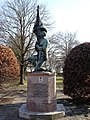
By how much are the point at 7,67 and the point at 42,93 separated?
4.20 meters

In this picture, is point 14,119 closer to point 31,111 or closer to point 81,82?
point 31,111

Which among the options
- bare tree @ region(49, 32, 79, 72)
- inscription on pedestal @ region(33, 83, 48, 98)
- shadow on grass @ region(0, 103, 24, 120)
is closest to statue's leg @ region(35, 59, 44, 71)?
inscription on pedestal @ region(33, 83, 48, 98)

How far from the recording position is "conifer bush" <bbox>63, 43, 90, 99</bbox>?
11414 mm

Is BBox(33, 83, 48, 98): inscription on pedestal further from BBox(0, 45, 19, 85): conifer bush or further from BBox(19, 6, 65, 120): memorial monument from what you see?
BBox(0, 45, 19, 85): conifer bush

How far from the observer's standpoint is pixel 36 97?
9.10 m

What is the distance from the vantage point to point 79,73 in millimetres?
11430

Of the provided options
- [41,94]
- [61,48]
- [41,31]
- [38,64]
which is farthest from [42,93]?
[61,48]

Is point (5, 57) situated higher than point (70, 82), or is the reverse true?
point (5, 57)

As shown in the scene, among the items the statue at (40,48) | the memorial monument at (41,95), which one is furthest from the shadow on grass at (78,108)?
the statue at (40,48)

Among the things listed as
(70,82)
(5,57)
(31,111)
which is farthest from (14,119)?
(5,57)

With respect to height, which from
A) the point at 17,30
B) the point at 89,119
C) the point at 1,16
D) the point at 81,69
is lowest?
the point at 89,119

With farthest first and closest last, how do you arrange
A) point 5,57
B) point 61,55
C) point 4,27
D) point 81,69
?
1. point 61,55
2. point 4,27
3. point 5,57
4. point 81,69

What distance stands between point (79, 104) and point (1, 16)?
69.7 feet

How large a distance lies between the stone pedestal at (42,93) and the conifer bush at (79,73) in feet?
8.78
